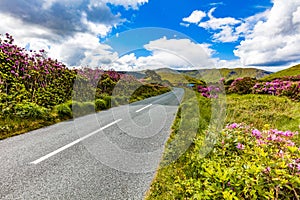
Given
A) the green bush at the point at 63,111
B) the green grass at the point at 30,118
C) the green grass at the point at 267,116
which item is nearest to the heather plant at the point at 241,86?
the green grass at the point at 267,116

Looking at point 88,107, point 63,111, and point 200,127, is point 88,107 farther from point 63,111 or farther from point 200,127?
point 200,127

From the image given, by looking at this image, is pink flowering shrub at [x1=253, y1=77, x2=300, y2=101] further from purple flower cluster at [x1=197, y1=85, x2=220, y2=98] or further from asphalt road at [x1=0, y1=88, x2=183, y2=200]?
asphalt road at [x1=0, y1=88, x2=183, y2=200]

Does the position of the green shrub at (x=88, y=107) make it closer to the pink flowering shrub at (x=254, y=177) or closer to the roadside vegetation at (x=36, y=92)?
the roadside vegetation at (x=36, y=92)

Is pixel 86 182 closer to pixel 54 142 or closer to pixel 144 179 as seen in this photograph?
pixel 144 179

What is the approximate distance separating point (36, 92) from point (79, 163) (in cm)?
648

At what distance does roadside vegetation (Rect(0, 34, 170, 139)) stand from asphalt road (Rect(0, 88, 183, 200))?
1.08 meters

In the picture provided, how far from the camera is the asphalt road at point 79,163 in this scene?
3.21 m

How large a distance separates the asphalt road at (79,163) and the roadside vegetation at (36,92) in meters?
1.08

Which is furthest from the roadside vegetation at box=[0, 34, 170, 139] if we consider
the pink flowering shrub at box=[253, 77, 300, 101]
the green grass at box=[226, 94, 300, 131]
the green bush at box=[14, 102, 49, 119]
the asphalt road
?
the pink flowering shrub at box=[253, 77, 300, 101]

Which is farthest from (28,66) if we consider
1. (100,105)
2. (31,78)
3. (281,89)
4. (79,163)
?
(281,89)

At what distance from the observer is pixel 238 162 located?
2770mm

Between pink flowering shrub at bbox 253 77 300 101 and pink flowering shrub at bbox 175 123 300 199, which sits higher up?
pink flowering shrub at bbox 253 77 300 101

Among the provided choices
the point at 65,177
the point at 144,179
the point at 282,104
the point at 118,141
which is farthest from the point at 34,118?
the point at 282,104

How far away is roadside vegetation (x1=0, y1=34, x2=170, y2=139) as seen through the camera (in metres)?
7.15
